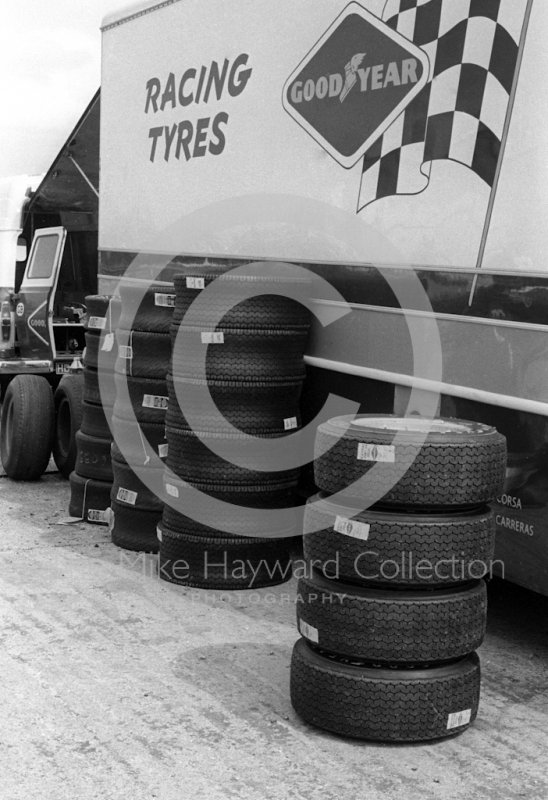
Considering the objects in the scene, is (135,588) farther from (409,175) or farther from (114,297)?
(409,175)

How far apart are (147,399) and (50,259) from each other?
448 centimetres

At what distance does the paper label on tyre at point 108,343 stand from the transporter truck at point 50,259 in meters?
2.22

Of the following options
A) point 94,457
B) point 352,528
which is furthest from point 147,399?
point 352,528

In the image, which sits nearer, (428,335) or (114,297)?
(428,335)

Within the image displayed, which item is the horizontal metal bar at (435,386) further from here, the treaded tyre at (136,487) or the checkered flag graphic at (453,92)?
the treaded tyre at (136,487)

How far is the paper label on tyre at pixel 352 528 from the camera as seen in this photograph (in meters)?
3.60

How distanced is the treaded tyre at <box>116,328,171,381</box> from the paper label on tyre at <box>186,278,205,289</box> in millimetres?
635

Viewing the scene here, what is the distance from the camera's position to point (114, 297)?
683cm

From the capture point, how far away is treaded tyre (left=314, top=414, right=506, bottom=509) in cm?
356

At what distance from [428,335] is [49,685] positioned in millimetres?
2220

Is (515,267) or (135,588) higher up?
(515,267)

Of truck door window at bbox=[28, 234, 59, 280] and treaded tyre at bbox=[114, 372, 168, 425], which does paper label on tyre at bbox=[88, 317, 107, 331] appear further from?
truck door window at bbox=[28, 234, 59, 280]

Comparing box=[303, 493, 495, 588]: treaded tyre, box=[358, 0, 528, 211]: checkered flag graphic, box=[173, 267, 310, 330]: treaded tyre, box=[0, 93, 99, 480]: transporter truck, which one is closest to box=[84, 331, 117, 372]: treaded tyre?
box=[173, 267, 310, 330]: treaded tyre

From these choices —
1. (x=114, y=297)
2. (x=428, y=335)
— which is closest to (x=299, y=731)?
(x=428, y=335)
